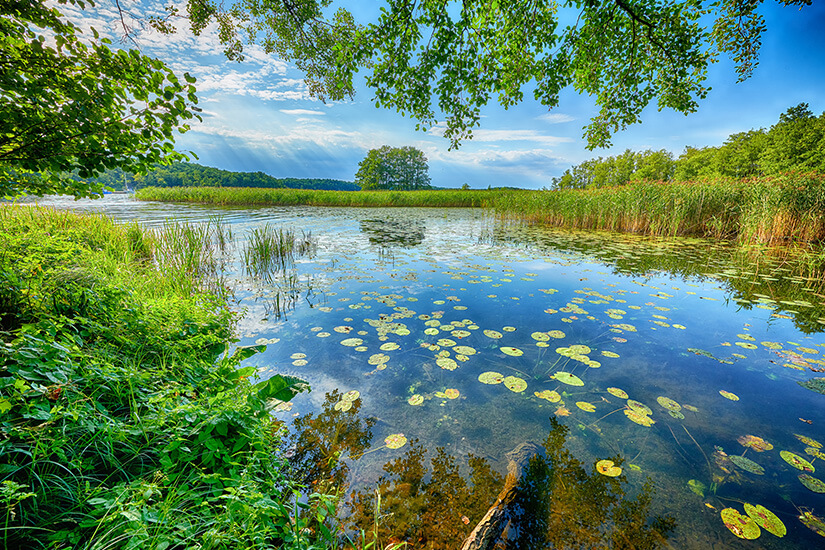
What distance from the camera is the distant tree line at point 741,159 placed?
26.7 m

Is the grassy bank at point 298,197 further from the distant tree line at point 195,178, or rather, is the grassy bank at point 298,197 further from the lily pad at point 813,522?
the lily pad at point 813,522

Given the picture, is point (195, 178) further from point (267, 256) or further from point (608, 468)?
point (608, 468)

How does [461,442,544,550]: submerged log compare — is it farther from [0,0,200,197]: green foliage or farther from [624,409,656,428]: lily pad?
[0,0,200,197]: green foliage

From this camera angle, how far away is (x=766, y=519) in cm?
146

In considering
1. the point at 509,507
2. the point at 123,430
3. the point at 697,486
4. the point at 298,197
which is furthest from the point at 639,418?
the point at 298,197

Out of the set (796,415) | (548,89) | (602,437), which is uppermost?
(548,89)

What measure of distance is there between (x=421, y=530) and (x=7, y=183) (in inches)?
128

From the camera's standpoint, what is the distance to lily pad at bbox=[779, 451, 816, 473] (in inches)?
68.2

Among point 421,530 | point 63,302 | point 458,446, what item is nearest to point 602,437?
point 458,446

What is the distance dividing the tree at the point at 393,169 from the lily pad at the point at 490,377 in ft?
166

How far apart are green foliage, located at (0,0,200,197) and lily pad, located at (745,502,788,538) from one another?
14.4ft

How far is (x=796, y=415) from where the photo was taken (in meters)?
2.17

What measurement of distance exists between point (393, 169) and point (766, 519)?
2341 inches

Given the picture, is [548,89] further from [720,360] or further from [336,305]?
[336,305]
